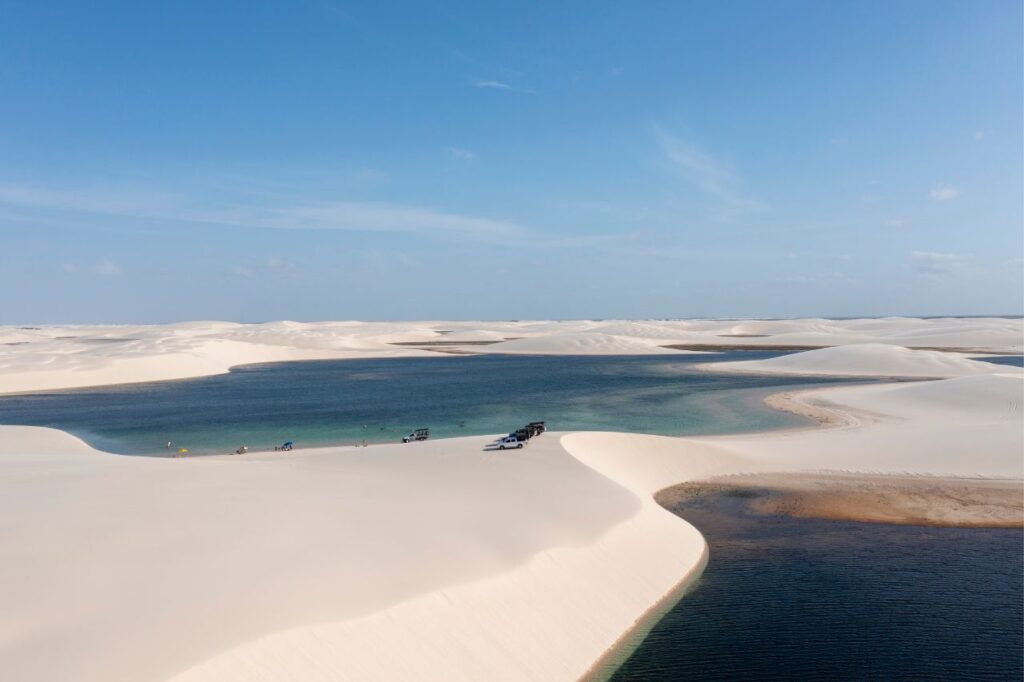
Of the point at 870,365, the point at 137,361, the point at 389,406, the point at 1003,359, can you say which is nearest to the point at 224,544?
the point at 389,406

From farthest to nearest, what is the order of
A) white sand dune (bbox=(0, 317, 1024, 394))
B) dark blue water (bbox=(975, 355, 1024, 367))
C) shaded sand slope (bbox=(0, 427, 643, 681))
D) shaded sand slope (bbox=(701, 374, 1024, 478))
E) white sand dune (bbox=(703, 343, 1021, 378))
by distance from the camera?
dark blue water (bbox=(975, 355, 1024, 367)) → white sand dune (bbox=(0, 317, 1024, 394)) → white sand dune (bbox=(703, 343, 1021, 378)) → shaded sand slope (bbox=(701, 374, 1024, 478)) → shaded sand slope (bbox=(0, 427, 643, 681))

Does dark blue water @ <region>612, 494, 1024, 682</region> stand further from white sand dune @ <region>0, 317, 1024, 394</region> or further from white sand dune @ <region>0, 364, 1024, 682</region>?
white sand dune @ <region>0, 317, 1024, 394</region>

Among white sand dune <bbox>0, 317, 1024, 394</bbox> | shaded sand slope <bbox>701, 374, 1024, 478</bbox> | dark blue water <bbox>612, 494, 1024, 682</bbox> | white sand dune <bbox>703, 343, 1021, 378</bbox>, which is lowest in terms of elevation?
dark blue water <bbox>612, 494, 1024, 682</bbox>

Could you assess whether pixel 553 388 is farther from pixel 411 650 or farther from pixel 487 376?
pixel 411 650

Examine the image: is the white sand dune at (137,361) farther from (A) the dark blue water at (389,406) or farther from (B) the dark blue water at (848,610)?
(B) the dark blue water at (848,610)

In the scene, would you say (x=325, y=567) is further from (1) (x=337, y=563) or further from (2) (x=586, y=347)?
(2) (x=586, y=347)

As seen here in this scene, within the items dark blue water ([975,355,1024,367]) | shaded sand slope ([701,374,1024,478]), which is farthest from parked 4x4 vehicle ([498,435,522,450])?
dark blue water ([975,355,1024,367])
